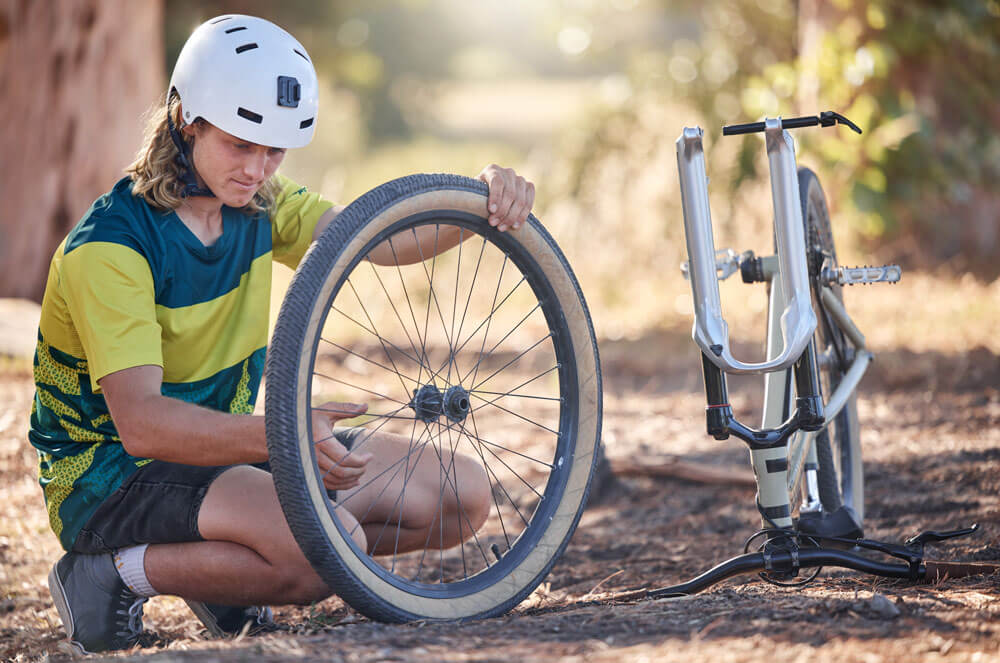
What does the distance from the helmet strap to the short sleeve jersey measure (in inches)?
2.6

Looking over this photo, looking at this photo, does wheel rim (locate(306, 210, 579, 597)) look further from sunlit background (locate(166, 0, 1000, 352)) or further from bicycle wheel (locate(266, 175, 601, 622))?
sunlit background (locate(166, 0, 1000, 352))

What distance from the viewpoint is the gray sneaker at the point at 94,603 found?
215cm

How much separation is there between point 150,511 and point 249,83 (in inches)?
35.9

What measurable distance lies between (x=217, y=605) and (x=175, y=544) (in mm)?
257

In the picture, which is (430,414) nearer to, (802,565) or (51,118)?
(802,565)

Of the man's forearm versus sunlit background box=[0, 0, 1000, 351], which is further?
sunlit background box=[0, 0, 1000, 351]

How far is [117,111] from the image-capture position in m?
6.20

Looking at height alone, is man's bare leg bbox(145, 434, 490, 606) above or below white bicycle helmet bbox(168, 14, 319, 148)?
below

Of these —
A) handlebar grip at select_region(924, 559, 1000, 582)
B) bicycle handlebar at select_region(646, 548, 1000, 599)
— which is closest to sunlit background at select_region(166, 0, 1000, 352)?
bicycle handlebar at select_region(646, 548, 1000, 599)

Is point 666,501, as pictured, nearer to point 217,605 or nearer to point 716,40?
point 217,605

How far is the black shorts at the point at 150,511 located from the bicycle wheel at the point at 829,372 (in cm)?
150

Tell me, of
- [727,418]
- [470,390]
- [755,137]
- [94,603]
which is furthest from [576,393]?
[755,137]

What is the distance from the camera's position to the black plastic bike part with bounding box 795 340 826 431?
2.11m

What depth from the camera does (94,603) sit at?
7.06ft
